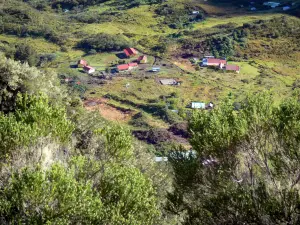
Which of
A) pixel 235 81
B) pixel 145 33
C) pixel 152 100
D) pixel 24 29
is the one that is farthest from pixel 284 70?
pixel 24 29

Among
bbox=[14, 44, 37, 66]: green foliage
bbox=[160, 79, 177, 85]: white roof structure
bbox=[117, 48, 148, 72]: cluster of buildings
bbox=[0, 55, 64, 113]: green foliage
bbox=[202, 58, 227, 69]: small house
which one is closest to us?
bbox=[0, 55, 64, 113]: green foliage

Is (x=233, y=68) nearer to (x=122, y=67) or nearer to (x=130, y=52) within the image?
(x=122, y=67)

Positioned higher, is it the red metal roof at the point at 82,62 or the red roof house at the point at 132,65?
the red metal roof at the point at 82,62

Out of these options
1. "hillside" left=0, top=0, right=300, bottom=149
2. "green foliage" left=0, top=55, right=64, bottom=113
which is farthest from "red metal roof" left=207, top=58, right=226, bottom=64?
"green foliage" left=0, top=55, right=64, bottom=113

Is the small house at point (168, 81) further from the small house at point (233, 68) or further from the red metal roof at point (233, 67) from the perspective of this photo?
the red metal roof at point (233, 67)

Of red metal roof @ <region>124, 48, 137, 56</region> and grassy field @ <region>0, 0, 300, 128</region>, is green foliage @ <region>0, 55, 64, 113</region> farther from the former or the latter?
red metal roof @ <region>124, 48, 137, 56</region>

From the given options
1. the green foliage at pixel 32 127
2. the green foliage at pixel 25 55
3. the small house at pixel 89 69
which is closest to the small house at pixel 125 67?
the small house at pixel 89 69
